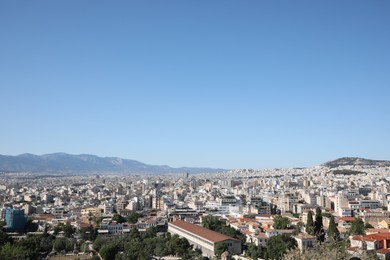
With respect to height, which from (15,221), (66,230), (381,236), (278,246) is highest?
(381,236)

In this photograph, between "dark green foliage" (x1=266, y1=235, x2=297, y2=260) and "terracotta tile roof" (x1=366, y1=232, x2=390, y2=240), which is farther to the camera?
"terracotta tile roof" (x1=366, y1=232, x2=390, y2=240)

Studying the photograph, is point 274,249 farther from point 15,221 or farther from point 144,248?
point 15,221

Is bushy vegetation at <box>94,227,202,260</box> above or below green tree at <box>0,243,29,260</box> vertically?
below

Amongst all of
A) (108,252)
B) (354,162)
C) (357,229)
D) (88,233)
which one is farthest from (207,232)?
(354,162)

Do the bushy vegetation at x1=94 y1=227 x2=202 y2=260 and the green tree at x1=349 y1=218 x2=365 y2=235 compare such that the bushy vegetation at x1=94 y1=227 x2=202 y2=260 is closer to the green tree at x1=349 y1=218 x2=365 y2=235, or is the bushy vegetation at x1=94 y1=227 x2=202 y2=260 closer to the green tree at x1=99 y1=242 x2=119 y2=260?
the green tree at x1=99 y1=242 x2=119 y2=260

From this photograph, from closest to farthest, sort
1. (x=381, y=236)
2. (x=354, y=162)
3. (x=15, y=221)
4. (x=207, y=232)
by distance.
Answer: (x=381, y=236), (x=207, y=232), (x=15, y=221), (x=354, y=162)

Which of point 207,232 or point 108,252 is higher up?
point 207,232

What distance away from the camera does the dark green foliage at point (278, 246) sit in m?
15.4

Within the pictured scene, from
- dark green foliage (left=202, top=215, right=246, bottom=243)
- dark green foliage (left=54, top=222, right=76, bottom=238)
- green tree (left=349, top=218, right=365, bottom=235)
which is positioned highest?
green tree (left=349, top=218, right=365, bottom=235)

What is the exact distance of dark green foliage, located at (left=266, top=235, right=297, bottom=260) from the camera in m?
15.4

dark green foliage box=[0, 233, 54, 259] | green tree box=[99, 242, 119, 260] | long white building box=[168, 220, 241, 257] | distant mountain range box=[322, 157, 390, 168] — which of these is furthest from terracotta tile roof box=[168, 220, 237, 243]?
distant mountain range box=[322, 157, 390, 168]

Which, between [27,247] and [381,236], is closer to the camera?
[27,247]

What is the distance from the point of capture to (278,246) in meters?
15.7

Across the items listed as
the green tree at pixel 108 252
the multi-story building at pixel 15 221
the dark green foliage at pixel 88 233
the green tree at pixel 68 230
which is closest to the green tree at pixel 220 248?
the green tree at pixel 108 252
